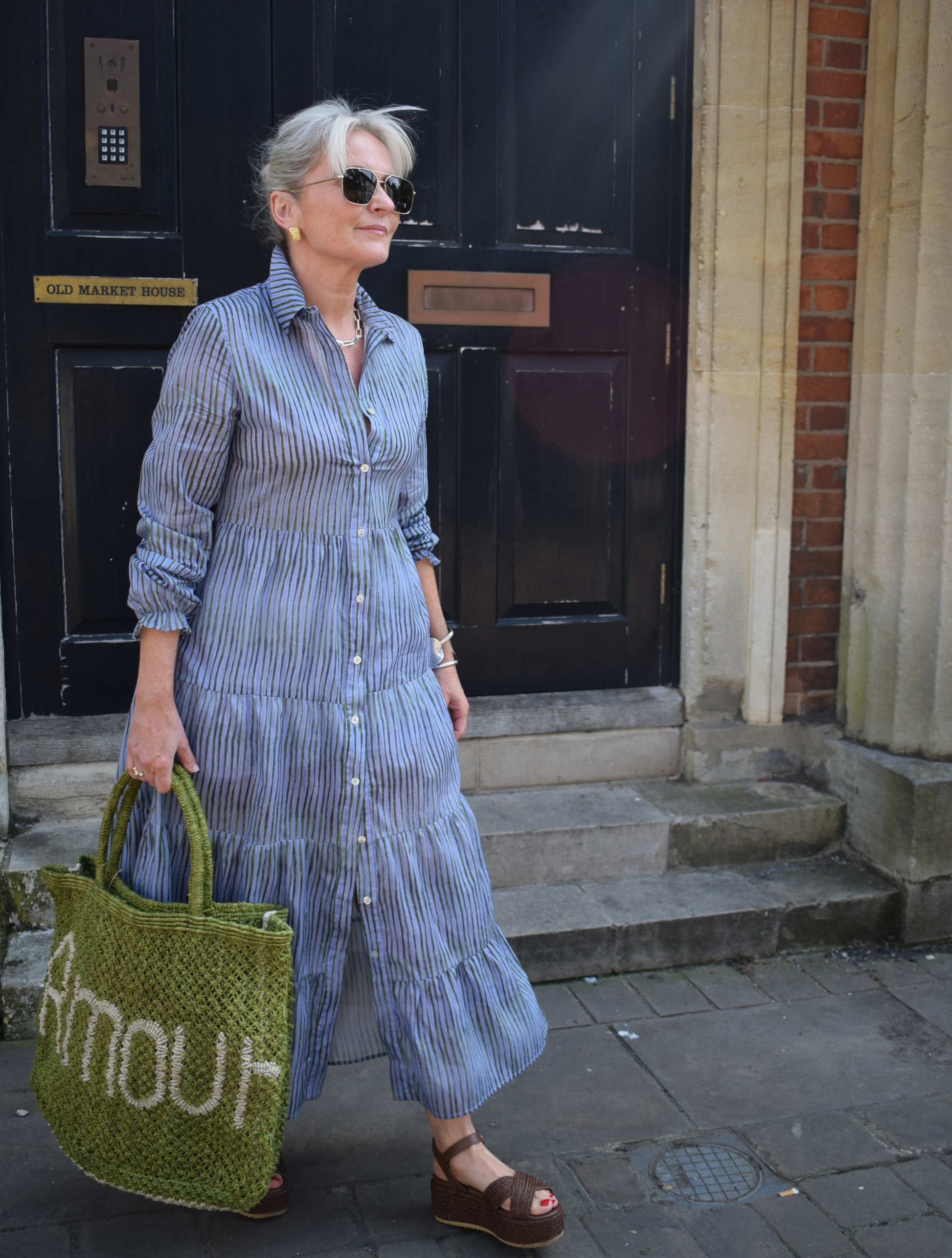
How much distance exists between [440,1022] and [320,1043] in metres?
0.25

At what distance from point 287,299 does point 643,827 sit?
2089mm

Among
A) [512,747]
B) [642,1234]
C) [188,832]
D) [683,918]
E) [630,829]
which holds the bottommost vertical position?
[642,1234]

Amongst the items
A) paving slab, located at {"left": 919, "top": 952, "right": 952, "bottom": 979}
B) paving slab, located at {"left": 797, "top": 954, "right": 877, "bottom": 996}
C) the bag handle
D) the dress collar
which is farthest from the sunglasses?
paving slab, located at {"left": 919, "top": 952, "right": 952, "bottom": 979}

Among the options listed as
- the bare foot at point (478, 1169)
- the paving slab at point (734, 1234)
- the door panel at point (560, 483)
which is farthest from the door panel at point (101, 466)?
the paving slab at point (734, 1234)

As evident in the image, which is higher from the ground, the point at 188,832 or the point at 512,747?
the point at 188,832

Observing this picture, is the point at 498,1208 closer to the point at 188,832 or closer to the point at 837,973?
the point at 188,832

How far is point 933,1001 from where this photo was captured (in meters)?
3.29

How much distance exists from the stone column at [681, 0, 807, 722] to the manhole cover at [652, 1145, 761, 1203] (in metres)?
1.67

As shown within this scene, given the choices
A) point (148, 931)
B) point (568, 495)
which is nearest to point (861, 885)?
point (568, 495)

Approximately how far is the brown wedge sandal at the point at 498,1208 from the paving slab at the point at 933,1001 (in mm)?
1359

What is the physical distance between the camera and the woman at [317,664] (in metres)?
2.13

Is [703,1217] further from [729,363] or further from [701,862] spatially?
[729,363]

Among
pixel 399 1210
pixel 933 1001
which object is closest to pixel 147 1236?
pixel 399 1210

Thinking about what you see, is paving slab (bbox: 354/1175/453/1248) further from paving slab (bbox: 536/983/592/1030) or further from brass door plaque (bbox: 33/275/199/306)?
brass door plaque (bbox: 33/275/199/306)
